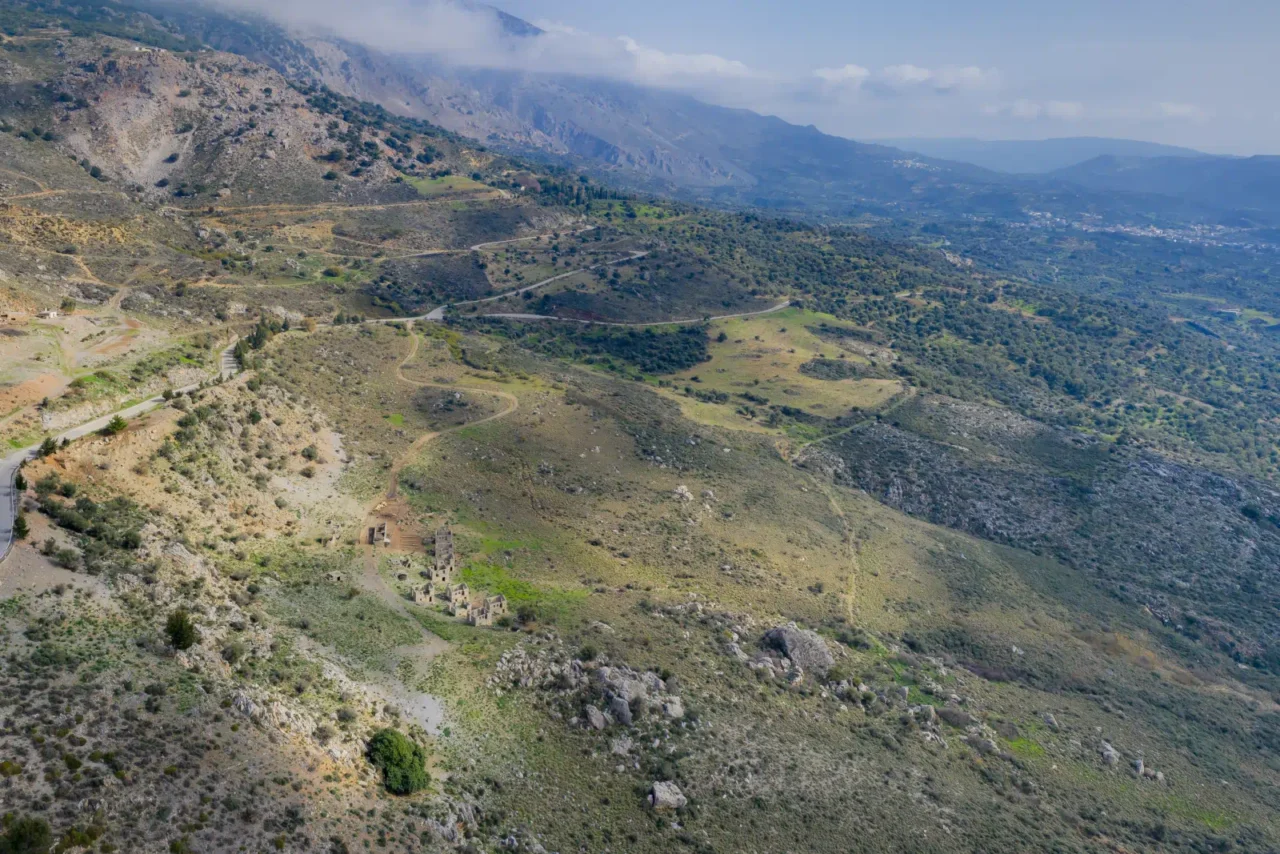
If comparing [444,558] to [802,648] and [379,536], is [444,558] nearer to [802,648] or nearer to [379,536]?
[379,536]

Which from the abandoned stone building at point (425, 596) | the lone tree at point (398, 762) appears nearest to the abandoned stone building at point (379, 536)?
the abandoned stone building at point (425, 596)

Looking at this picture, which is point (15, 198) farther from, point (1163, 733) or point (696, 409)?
point (1163, 733)

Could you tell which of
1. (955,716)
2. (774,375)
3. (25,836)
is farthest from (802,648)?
(774,375)

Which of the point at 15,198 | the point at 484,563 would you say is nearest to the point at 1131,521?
the point at 484,563

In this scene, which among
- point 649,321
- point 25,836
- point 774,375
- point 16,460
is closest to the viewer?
point 25,836

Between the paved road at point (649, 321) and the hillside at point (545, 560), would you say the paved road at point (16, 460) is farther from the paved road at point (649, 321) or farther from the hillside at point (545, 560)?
the paved road at point (649, 321)

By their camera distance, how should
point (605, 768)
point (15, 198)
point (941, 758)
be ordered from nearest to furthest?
1. point (605, 768)
2. point (941, 758)
3. point (15, 198)

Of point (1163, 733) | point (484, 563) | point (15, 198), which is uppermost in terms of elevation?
point (15, 198)
